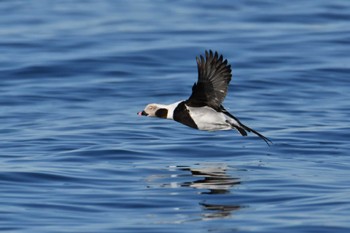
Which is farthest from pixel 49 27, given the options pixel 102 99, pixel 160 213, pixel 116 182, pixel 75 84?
pixel 160 213

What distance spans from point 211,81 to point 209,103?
39cm

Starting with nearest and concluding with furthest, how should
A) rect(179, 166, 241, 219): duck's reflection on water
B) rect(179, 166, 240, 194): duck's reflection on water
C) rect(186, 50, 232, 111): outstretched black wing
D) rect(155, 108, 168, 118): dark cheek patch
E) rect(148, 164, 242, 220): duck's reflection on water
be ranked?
rect(179, 166, 241, 219): duck's reflection on water, rect(148, 164, 242, 220): duck's reflection on water, rect(179, 166, 240, 194): duck's reflection on water, rect(186, 50, 232, 111): outstretched black wing, rect(155, 108, 168, 118): dark cheek patch

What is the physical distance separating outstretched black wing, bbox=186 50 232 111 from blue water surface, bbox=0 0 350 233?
3.08 feet

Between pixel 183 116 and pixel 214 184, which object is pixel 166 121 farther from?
pixel 214 184

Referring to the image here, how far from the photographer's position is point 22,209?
1073cm

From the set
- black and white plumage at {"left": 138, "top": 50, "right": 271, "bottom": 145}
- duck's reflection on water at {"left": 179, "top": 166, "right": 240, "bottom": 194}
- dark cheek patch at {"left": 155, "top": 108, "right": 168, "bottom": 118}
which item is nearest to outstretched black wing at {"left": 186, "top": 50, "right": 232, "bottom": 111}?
black and white plumage at {"left": 138, "top": 50, "right": 271, "bottom": 145}

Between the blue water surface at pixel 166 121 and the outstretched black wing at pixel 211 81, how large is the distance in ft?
3.08

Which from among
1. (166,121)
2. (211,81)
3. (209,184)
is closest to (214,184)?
(209,184)

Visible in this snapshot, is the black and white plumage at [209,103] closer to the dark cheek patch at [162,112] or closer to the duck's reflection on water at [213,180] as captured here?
the dark cheek patch at [162,112]

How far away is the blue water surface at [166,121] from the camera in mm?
10711

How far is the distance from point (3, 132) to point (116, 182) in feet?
14.6

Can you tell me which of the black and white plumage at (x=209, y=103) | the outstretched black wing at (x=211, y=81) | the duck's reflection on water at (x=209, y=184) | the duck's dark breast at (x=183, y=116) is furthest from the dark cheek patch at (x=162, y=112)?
the duck's reflection on water at (x=209, y=184)

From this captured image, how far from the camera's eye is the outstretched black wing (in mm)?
11914

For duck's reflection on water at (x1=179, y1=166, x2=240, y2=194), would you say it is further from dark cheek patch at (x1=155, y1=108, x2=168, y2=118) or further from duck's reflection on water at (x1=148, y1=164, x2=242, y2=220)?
dark cheek patch at (x1=155, y1=108, x2=168, y2=118)
